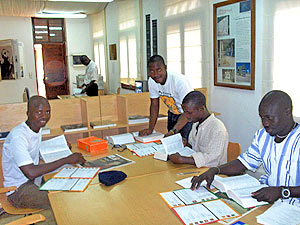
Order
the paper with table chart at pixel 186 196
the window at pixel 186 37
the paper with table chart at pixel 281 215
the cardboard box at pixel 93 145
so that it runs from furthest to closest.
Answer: the window at pixel 186 37
the cardboard box at pixel 93 145
the paper with table chart at pixel 186 196
the paper with table chart at pixel 281 215

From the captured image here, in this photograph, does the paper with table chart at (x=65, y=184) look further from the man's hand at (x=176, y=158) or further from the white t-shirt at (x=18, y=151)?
the man's hand at (x=176, y=158)

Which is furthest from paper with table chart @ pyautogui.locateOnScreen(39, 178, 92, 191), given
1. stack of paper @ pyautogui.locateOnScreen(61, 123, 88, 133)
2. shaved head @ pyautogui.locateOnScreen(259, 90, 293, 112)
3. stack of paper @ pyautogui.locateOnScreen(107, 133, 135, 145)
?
stack of paper @ pyautogui.locateOnScreen(61, 123, 88, 133)

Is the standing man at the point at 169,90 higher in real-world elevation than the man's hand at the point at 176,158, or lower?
higher

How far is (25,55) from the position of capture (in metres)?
9.13

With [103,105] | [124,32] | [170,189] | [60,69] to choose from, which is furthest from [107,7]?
[170,189]

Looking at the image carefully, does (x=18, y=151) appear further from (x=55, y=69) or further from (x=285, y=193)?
(x=55, y=69)

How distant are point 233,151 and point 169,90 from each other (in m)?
1.05

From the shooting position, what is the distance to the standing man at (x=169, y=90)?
3.23 meters

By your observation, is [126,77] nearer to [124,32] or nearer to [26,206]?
[124,32]

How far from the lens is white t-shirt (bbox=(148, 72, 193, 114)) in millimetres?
3293

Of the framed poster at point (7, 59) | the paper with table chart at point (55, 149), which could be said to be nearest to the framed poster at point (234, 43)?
the paper with table chart at point (55, 149)

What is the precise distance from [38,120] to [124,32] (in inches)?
224

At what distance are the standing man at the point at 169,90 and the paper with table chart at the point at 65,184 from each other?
1.13 metres

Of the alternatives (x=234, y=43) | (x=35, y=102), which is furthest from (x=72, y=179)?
(x=234, y=43)
